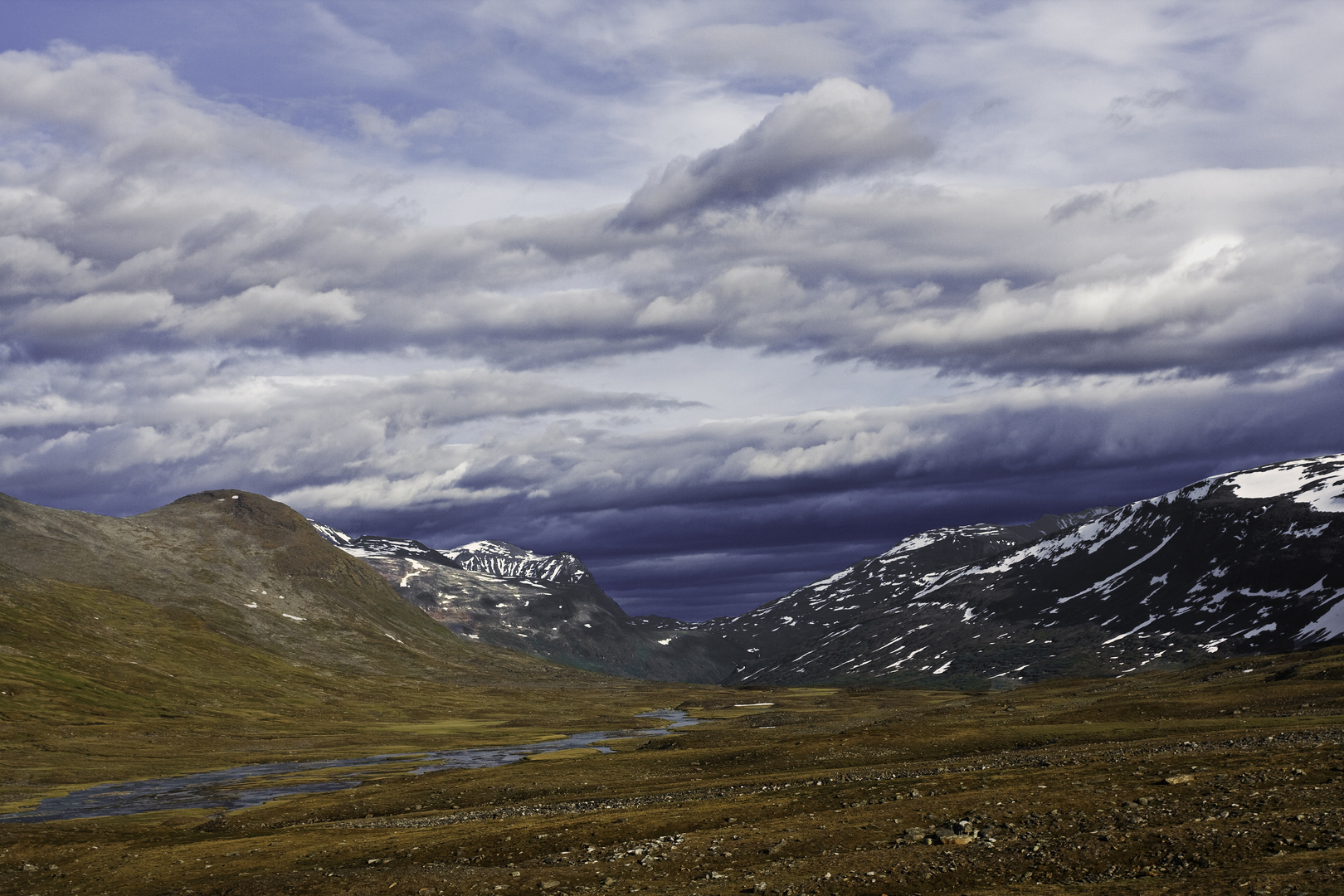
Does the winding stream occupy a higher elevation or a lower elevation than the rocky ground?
lower

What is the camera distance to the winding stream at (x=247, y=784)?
10281 cm

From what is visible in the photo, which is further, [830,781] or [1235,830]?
[830,781]

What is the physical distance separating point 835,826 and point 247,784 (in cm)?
10033

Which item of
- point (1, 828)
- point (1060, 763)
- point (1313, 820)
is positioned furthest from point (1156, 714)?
point (1, 828)

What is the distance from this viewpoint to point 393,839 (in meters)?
62.1

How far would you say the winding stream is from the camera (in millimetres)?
102812

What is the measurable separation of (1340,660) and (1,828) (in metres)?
171

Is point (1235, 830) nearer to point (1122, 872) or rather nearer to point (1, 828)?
point (1122, 872)

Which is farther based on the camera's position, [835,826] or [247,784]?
[247,784]

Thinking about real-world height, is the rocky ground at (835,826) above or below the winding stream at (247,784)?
above

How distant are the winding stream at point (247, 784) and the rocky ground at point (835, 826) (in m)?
10.9

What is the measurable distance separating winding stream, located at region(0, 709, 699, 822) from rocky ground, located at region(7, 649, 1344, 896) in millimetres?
10940

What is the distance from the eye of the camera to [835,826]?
1892 inches

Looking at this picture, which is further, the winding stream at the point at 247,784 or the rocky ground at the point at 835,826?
A: the winding stream at the point at 247,784
